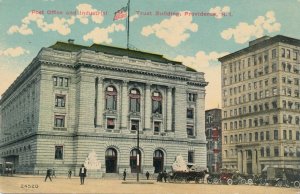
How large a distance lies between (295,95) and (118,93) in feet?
98.3

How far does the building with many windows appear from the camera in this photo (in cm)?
7300

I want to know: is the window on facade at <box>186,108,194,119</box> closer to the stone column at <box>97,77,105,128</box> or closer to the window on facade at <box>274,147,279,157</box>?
the stone column at <box>97,77,105,128</box>

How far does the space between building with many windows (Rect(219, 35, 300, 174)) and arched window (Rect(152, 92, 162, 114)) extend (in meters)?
13.0

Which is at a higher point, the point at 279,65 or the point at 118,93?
the point at 279,65

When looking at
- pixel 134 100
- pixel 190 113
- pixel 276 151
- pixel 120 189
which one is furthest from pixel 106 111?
pixel 276 151

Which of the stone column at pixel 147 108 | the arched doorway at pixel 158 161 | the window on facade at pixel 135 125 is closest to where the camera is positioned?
the window on facade at pixel 135 125

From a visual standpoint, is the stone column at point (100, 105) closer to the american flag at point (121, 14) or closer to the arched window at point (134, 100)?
the arched window at point (134, 100)

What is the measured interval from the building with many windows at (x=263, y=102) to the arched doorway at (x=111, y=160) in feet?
77.8

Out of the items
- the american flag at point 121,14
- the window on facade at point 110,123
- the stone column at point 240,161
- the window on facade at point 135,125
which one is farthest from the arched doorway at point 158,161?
the american flag at point 121,14

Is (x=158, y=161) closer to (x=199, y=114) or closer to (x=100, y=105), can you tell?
(x=199, y=114)

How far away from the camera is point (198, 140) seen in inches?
2805

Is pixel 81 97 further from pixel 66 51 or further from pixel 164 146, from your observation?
pixel 164 146

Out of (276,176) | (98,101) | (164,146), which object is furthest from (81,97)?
(276,176)

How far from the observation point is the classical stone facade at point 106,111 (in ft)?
201
